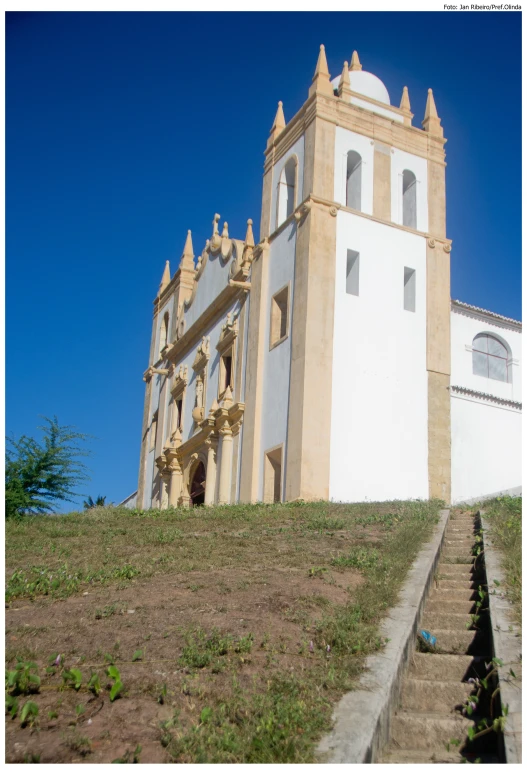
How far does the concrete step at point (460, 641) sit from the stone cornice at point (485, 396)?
15161 millimetres

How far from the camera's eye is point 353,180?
2236 cm

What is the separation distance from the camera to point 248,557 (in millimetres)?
9219

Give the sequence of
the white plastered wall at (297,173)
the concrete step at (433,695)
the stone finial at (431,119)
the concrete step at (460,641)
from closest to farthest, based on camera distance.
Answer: the concrete step at (433,695) < the concrete step at (460,641) < the white plastered wall at (297,173) < the stone finial at (431,119)

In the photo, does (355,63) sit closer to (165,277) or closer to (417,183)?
(417,183)

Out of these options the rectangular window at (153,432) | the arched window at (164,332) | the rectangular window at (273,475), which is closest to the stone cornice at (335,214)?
the rectangular window at (273,475)

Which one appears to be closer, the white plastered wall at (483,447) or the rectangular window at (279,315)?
the white plastered wall at (483,447)

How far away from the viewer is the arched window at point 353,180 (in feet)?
72.2

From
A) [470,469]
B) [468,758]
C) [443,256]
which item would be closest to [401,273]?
[443,256]

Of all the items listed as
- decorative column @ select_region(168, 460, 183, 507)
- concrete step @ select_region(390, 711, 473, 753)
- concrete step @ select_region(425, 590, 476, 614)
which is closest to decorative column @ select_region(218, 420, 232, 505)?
decorative column @ select_region(168, 460, 183, 507)

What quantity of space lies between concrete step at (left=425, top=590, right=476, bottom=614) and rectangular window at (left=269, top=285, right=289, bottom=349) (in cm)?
1391

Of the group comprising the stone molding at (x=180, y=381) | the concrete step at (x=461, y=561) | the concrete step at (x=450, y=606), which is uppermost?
the stone molding at (x=180, y=381)

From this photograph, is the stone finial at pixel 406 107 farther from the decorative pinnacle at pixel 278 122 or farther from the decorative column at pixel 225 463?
the decorative column at pixel 225 463

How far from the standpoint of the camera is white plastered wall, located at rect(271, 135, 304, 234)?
21.8 m

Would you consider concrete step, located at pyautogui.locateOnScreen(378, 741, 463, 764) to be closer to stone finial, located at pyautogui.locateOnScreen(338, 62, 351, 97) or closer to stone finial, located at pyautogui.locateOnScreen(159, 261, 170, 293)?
stone finial, located at pyautogui.locateOnScreen(338, 62, 351, 97)
